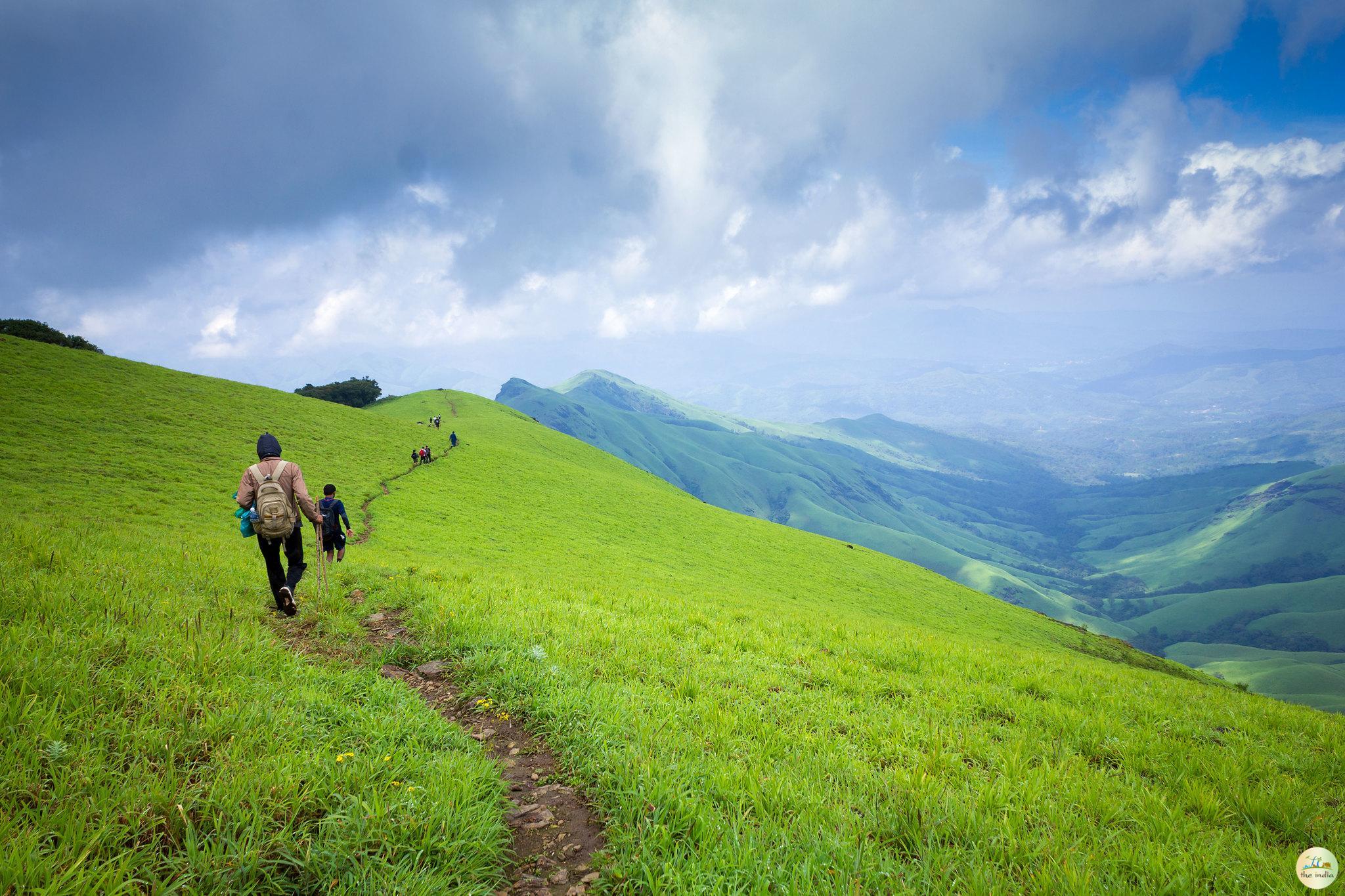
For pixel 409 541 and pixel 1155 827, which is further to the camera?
pixel 409 541

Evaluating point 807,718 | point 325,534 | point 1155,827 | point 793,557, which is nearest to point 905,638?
point 807,718

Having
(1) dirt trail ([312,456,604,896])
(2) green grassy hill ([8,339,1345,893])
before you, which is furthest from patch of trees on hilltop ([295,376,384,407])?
(1) dirt trail ([312,456,604,896])

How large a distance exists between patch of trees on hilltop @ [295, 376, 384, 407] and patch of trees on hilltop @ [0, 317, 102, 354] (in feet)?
92.6

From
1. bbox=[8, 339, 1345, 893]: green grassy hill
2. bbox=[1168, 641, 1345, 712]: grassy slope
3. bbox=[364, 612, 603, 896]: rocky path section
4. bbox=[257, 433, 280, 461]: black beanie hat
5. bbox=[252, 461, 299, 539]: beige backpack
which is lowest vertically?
bbox=[1168, 641, 1345, 712]: grassy slope

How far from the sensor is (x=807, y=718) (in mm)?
6641

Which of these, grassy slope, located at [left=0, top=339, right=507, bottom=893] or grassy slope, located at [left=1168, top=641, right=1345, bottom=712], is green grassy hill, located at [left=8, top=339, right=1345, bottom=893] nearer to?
grassy slope, located at [left=0, top=339, right=507, bottom=893]

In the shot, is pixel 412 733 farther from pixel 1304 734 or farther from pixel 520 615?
pixel 1304 734

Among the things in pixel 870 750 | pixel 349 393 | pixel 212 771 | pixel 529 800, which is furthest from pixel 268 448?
pixel 349 393

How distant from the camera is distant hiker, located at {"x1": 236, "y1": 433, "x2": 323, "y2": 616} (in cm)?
929

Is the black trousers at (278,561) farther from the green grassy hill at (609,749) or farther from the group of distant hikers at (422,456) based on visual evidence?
the group of distant hikers at (422,456)

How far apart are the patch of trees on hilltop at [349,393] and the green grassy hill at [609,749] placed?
287 ft

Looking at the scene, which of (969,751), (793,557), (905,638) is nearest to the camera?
(969,751)

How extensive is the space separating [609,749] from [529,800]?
0.87 m

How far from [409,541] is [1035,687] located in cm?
2725
